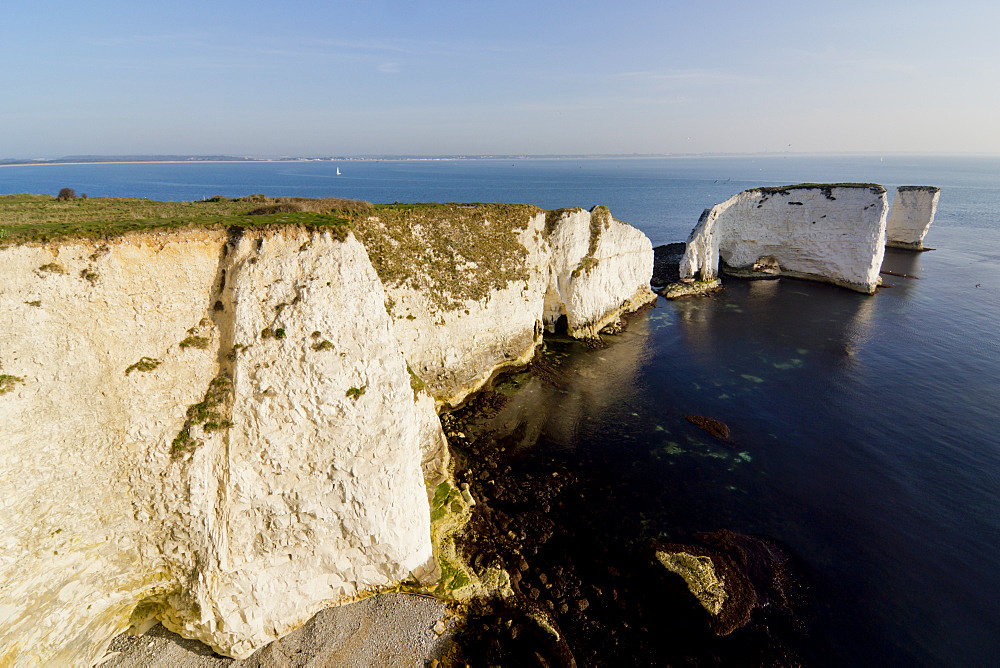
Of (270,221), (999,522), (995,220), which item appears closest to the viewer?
(270,221)

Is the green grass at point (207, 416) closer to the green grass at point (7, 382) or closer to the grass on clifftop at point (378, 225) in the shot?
the green grass at point (7, 382)

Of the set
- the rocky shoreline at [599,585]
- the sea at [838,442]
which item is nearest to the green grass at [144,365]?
the rocky shoreline at [599,585]

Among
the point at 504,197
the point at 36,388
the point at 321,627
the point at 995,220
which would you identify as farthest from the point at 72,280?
the point at 995,220

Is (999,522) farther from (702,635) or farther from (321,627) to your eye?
(321,627)

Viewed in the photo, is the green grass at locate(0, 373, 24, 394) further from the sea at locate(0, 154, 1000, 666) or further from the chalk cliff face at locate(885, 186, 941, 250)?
the chalk cliff face at locate(885, 186, 941, 250)

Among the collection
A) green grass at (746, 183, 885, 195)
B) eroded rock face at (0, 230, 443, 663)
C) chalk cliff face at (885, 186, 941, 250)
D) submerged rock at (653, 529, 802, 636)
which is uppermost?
green grass at (746, 183, 885, 195)

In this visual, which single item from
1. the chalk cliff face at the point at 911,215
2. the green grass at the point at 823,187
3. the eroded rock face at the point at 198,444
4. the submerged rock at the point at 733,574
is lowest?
the submerged rock at the point at 733,574

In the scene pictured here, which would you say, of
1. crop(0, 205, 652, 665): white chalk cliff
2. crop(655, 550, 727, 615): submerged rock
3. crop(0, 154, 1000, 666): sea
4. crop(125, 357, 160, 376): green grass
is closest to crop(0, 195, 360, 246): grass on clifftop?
crop(0, 205, 652, 665): white chalk cliff
